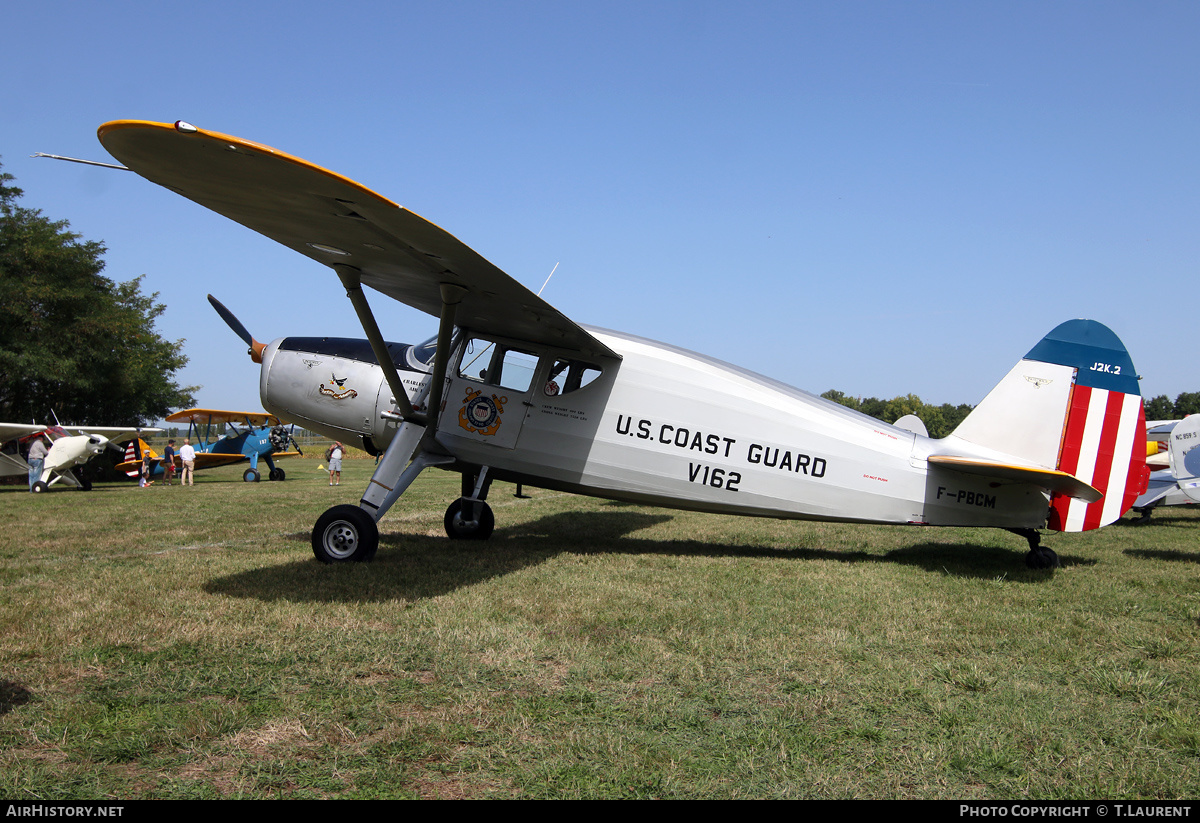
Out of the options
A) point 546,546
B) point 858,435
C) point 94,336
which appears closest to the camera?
point 858,435

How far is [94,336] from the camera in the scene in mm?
28453

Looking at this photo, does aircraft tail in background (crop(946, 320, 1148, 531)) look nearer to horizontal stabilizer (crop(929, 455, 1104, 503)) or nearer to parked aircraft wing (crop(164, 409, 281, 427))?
horizontal stabilizer (crop(929, 455, 1104, 503))

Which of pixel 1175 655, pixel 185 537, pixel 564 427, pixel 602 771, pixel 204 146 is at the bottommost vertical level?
pixel 185 537

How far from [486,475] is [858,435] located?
13.9ft

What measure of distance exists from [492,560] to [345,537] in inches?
60.5

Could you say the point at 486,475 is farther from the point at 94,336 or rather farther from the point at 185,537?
the point at 94,336

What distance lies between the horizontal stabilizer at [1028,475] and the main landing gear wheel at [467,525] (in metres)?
5.44

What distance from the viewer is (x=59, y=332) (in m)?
27.8

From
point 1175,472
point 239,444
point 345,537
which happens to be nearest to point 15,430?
point 239,444

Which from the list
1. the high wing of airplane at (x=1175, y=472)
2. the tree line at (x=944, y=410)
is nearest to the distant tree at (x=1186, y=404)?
the tree line at (x=944, y=410)

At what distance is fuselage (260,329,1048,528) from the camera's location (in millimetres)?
7426

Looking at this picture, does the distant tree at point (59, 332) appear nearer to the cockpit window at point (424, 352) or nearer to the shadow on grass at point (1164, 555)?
the cockpit window at point (424, 352)

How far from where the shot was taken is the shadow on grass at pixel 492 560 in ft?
18.9
